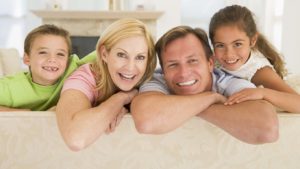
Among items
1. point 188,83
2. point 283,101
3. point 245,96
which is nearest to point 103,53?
point 188,83

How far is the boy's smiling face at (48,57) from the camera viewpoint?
1.37 metres

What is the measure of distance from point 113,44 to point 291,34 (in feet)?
12.4

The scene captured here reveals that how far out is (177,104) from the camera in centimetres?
102

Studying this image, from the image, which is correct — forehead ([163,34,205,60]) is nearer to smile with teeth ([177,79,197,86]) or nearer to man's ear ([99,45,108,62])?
smile with teeth ([177,79,197,86])

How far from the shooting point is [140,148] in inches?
41.3

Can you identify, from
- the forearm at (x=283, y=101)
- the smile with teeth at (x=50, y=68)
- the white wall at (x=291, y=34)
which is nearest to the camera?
the forearm at (x=283, y=101)

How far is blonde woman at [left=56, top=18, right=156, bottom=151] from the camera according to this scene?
1062mm

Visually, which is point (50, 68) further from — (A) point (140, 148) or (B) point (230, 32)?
(B) point (230, 32)

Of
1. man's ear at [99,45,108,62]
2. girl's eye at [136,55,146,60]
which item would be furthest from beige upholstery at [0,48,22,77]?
girl's eye at [136,55,146,60]

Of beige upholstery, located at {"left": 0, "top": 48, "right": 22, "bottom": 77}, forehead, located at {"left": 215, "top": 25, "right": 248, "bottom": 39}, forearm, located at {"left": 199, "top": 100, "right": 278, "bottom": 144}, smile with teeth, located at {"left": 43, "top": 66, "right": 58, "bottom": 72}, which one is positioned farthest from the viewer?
beige upholstery, located at {"left": 0, "top": 48, "right": 22, "bottom": 77}

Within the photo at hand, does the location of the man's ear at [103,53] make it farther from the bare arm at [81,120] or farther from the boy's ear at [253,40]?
the boy's ear at [253,40]

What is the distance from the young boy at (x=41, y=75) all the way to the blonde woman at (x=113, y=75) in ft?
0.58

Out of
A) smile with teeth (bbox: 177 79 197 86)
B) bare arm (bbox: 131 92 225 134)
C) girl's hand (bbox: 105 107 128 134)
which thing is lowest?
girl's hand (bbox: 105 107 128 134)

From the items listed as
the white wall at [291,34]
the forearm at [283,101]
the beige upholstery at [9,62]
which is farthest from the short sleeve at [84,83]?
the white wall at [291,34]
